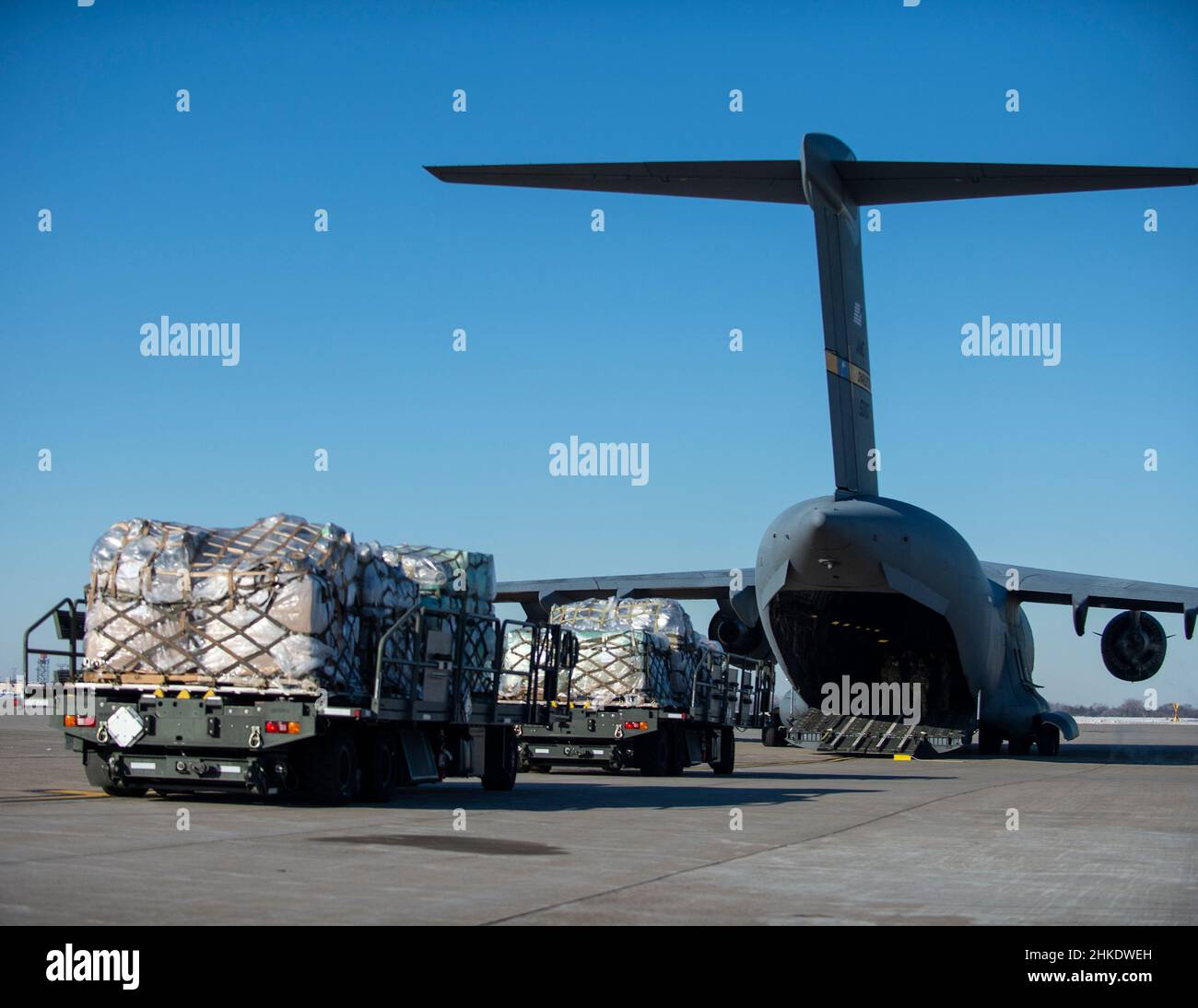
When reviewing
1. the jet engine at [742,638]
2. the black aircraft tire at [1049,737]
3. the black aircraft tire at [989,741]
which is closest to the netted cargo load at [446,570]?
the jet engine at [742,638]

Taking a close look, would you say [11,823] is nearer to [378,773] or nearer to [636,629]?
[378,773]

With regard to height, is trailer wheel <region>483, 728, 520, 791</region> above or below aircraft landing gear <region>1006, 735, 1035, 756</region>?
above

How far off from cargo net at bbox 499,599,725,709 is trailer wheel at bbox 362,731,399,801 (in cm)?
398

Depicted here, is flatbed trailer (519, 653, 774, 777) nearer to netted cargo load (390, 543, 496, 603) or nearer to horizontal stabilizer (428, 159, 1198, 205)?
netted cargo load (390, 543, 496, 603)

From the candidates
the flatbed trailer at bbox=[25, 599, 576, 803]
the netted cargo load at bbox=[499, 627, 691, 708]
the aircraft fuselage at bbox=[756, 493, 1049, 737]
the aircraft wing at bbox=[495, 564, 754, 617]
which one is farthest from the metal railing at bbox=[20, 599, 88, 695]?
the aircraft wing at bbox=[495, 564, 754, 617]

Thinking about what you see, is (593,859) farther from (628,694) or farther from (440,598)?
(628,694)

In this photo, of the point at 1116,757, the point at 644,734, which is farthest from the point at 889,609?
the point at 644,734

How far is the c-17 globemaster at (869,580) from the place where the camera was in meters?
26.1

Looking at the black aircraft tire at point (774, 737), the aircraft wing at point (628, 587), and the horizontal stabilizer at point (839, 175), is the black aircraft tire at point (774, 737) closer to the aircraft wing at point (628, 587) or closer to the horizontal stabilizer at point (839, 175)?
the aircraft wing at point (628, 587)

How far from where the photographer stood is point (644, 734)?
22391mm

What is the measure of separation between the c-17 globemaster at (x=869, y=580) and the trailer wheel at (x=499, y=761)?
29.5 ft

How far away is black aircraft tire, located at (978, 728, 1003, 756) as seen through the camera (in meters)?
40.3

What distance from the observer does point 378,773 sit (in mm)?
15148
